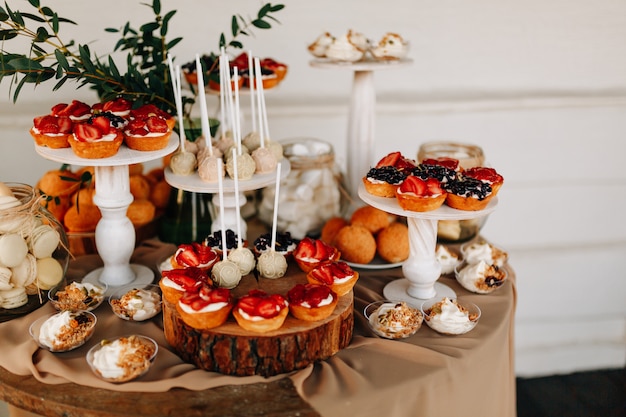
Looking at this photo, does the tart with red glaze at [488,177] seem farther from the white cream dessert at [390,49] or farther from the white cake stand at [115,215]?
the white cake stand at [115,215]

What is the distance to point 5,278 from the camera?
51.0 inches

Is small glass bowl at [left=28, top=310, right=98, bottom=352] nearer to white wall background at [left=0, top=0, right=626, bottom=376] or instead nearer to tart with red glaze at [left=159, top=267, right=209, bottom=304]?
tart with red glaze at [left=159, top=267, right=209, bottom=304]

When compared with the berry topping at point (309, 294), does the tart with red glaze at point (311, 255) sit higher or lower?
higher

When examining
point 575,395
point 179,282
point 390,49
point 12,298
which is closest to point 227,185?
point 179,282

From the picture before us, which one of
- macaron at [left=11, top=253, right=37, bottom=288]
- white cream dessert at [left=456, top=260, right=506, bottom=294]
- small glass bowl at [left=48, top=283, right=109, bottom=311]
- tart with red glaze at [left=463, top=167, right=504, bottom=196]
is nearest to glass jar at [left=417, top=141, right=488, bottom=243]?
white cream dessert at [left=456, top=260, right=506, bottom=294]

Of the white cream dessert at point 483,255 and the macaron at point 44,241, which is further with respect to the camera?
the white cream dessert at point 483,255

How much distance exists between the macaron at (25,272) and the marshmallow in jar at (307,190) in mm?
635

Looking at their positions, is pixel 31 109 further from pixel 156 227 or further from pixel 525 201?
pixel 525 201

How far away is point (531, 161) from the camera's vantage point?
278 cm

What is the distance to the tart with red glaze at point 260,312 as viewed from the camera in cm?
112

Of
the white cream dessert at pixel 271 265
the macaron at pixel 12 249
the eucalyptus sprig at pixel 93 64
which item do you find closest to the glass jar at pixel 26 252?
the macaron at pixel 12 249

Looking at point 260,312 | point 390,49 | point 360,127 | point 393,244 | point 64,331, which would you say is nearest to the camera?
point 260,312

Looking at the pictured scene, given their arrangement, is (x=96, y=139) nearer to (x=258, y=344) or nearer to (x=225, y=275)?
(x=225, y=275)

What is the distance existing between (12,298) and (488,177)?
3.47 ft
